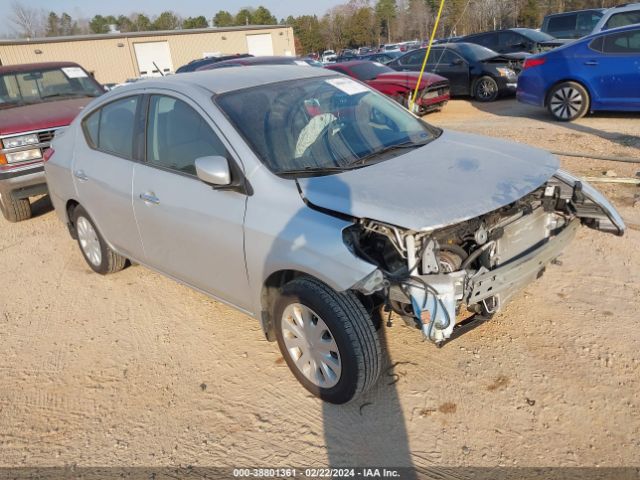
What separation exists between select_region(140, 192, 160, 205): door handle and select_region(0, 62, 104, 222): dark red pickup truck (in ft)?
11.6

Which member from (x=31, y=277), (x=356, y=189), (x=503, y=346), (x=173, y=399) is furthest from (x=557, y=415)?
(x=31, y=277)

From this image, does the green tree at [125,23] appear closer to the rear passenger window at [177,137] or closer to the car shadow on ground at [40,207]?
the car shadow on ground at [40,207]

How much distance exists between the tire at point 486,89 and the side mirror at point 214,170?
11.6 meters

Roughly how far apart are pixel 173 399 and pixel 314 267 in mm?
1349

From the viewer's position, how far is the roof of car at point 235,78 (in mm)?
3559

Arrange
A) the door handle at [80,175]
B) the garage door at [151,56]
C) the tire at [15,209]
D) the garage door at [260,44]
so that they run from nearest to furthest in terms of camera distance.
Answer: the door handle at [80,175]
the tire at [15,209]
the garage door at [151,56]
the garage door at [260,44]

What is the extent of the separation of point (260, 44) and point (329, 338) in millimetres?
42866

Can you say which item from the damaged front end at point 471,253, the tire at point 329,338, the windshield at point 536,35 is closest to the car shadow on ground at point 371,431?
the tire at point 329,338

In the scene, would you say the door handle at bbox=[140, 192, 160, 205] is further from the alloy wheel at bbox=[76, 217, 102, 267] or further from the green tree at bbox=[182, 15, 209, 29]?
the green tree at bbox=[182, 15, 209, 29]

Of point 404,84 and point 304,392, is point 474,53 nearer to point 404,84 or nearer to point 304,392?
point 404,84

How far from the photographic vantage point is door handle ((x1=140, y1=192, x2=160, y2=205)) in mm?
3600

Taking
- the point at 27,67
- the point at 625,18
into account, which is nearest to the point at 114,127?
the point at 27,67

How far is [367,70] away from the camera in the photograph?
12477mm

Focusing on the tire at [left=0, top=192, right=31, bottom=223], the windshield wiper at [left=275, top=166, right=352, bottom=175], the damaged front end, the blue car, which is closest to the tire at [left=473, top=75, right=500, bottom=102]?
the blue car
